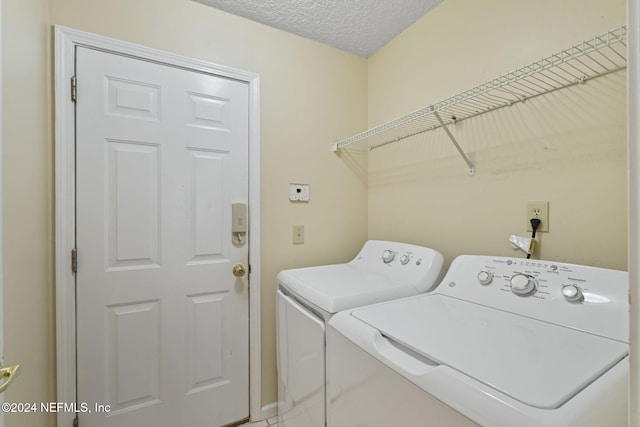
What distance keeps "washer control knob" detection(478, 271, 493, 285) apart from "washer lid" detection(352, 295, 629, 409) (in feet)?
0.41

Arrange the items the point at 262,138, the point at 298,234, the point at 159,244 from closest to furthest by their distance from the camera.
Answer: the point at 159,244 < the point at 262,138 < the point at 298,234

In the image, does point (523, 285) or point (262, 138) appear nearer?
point (523, 285)

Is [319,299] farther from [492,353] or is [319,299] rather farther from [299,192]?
[299,192]

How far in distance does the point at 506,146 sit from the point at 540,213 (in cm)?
33

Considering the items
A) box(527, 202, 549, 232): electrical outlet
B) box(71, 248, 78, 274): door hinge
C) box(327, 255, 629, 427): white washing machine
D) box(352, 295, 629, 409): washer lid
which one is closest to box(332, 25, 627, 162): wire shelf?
box(527, 202, 549, 232): electrical outlet

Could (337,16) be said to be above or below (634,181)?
above

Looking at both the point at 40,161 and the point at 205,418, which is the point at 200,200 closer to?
the point at 40,161

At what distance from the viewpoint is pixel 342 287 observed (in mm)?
1229

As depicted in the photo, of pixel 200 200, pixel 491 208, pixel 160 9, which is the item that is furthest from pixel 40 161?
pixel 491 208

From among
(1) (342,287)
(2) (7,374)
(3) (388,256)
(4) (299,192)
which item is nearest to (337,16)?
(4) (299,192)

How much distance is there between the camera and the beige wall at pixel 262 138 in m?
0.91

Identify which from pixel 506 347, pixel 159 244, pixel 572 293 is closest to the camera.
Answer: pixel 506 347

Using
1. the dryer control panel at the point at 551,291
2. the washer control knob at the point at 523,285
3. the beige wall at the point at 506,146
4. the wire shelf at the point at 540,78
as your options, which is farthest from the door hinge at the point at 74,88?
the washer control knob at the point at 523,285

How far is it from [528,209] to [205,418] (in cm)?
194
